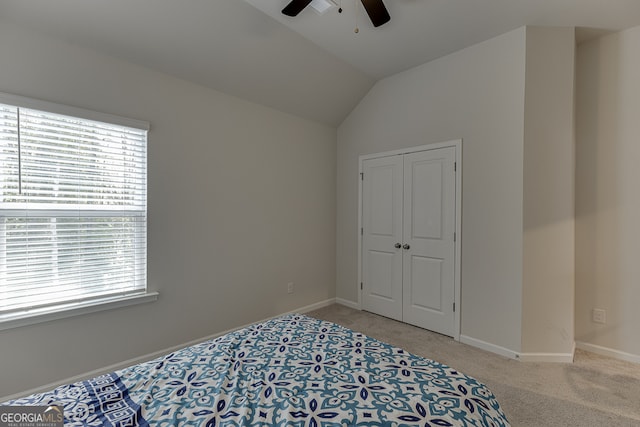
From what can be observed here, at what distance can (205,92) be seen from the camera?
293 cm

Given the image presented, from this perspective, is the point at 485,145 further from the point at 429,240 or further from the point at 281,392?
the point at 281,392

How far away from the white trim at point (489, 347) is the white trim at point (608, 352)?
31.8 inches

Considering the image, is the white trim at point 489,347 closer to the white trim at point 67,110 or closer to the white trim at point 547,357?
the white trim at point 547,357

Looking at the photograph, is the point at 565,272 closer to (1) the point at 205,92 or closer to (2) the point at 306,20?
(2) the point at 306,20

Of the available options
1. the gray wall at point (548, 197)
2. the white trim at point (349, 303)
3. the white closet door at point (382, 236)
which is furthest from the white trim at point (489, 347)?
the white trim at point (349, 303)

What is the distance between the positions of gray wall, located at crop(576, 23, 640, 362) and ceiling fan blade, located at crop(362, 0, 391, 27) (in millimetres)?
2307

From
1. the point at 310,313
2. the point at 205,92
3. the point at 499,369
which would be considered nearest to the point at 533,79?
the point at 499,369

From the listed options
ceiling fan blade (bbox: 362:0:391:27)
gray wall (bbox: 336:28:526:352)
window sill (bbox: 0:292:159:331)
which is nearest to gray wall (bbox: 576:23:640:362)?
gray wall (bbox: 336:28:526:352)

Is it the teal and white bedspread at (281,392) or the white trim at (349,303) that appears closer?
the teal and white bedspread at (281,392)

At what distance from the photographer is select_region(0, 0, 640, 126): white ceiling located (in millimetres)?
2158

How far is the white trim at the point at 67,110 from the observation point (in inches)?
78.0

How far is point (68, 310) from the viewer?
218cm

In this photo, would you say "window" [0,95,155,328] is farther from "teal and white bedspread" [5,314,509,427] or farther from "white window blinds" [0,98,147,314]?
"teal and white bedspread" [5,314,509,427]

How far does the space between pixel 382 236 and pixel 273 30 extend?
2540 mm
